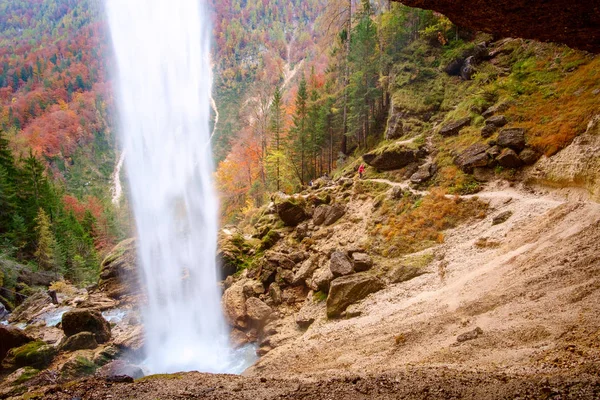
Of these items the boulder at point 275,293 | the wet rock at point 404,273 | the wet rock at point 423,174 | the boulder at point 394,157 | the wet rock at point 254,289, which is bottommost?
the wet rock at point 404,273

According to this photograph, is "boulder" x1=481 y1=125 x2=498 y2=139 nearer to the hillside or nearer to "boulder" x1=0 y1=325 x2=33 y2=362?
the hillside

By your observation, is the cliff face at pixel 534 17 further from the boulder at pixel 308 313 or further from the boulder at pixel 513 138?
the boulder at pixel 308 313

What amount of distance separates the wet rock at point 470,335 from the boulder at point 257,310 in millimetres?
9089

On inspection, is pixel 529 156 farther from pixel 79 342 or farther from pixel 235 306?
pixel 79 342

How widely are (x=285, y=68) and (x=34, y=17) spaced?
610 feet

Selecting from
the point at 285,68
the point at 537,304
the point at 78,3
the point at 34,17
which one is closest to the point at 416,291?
the point at 537,304

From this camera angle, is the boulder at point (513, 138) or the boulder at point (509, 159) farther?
the boulder at point (513, 138)

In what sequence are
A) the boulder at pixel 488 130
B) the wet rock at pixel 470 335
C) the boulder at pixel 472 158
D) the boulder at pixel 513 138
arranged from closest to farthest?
the wet rock at pixel 470 335 < the boulder at pixel 513 138 < the boulder at pixel 472 158 < the boulder at pixel 488 130

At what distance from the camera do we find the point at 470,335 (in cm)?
691

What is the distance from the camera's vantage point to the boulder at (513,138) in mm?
13922

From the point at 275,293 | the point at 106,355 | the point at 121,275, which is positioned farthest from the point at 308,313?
the point at 121,275

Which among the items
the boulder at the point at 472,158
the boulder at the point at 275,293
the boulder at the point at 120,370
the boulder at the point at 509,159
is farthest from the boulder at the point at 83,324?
the boulder at the point at 509,159

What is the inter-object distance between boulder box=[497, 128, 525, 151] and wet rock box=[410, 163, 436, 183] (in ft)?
11.7

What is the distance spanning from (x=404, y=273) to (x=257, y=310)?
282 inches
